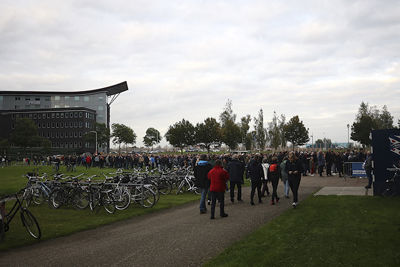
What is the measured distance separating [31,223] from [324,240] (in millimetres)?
7301

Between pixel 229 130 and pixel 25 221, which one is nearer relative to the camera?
pixel 25 221

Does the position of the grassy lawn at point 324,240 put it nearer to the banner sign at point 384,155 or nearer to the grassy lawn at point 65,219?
the banner sign at point 384,155

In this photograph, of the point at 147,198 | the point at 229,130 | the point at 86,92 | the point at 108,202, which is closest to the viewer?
the point at 108,202

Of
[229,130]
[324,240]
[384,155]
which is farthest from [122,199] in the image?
[229,130]

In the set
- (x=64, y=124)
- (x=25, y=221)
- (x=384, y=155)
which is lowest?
(x=25, y=221)

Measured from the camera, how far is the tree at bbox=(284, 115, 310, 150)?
57.8 metres

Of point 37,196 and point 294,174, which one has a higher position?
point 294,174

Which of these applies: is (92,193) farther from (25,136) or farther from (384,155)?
(25,136)

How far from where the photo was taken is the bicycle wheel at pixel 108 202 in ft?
41.1

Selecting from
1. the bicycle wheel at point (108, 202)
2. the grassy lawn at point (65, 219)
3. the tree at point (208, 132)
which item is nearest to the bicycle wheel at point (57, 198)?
the grassy lawn at point (65, 219)

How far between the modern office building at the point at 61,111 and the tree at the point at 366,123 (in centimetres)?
6722

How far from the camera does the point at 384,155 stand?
13.9m

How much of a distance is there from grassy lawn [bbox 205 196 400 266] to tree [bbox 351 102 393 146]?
151ft

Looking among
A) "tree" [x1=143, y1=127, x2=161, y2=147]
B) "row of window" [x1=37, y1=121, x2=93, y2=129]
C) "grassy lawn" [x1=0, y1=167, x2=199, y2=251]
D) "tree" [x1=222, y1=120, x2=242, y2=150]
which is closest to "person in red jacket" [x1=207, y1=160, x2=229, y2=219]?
"grassy lawn" [x1=0, y1=167, x2=199, y2=251]
